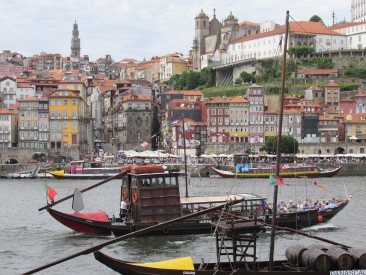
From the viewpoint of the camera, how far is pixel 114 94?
136 metres

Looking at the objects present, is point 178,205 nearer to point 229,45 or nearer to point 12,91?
point 12,91

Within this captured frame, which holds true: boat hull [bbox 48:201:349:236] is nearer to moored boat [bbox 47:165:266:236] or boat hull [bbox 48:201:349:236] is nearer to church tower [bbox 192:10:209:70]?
moored boat [bbox 47:165:266:236]

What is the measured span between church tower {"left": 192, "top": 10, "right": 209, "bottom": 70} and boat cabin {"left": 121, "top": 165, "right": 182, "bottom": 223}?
120 meters

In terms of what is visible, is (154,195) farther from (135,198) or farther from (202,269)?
(202,269)

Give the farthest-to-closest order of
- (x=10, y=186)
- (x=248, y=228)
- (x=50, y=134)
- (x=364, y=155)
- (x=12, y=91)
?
(x=12, y=91) < (x=50, y=134) < (x=364, y=155) < (x=10, y=186) < (x=248, y=228)

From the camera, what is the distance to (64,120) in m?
103

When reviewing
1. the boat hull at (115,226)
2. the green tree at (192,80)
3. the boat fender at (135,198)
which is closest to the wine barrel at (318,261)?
the boat hull at (115,226)

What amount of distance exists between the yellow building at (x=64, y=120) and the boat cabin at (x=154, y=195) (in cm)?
6577

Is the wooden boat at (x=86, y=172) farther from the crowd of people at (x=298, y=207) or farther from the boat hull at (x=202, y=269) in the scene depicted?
the boat hull at (x=202, y=269)

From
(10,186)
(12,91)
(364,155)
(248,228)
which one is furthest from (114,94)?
(248,228)

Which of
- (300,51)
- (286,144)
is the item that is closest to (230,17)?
(300,51)

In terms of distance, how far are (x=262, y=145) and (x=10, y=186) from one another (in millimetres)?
38605

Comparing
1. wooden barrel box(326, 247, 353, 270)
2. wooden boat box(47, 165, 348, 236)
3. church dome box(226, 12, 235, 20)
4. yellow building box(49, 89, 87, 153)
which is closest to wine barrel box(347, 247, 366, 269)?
wooden barrel box(326, 247, 353, 270)

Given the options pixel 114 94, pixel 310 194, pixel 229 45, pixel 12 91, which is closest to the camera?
pixel 310 194
